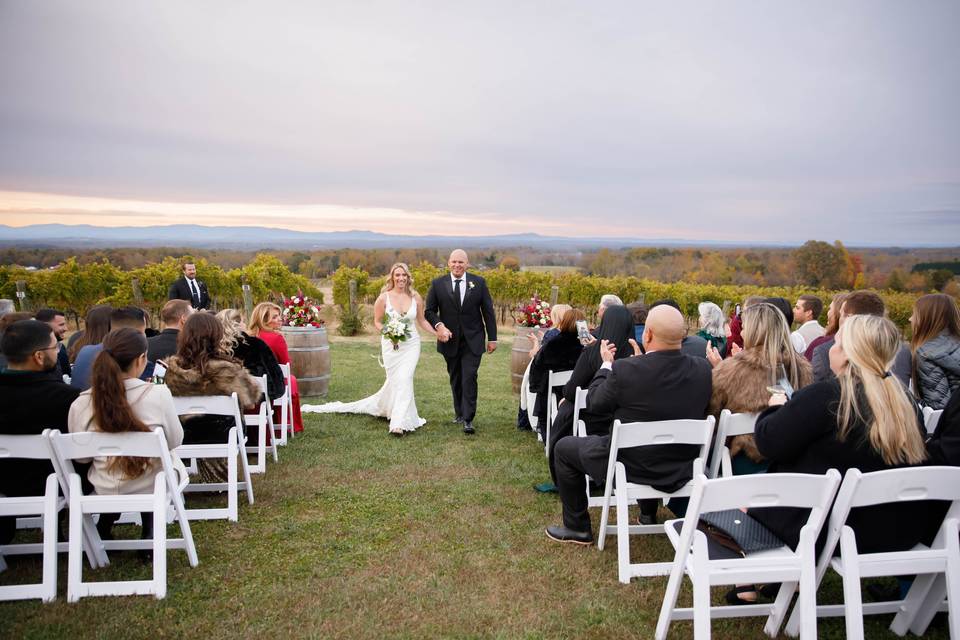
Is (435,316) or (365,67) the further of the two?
(365,67)

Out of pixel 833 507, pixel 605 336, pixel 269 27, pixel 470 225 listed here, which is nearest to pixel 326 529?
pixel 605 336

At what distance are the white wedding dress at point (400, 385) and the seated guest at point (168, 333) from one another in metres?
2.46

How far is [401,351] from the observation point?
735 cm

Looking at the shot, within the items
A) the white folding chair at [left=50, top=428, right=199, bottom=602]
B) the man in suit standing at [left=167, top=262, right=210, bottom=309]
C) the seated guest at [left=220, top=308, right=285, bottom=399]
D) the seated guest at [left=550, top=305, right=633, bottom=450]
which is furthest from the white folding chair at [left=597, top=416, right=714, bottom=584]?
the man in suit standing at [left=167, top=262, right=210, bottom=309]

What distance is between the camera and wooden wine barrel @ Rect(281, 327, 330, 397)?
8508 mm

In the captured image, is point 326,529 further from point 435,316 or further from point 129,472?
point 435,316

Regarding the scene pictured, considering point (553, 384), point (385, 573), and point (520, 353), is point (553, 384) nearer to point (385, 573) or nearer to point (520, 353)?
point (520, 353)

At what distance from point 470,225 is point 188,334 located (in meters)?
28.2

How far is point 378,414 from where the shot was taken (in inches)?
304

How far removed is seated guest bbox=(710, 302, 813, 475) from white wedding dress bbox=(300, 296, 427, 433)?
4046 millimetres

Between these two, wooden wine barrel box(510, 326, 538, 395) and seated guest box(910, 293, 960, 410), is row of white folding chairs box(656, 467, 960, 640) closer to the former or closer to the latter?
seated guest box(910, 293, 960, 410)

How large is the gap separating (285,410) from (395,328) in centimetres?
163

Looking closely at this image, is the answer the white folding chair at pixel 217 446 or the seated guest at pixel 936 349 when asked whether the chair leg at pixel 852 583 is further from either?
the white folding chair at pixel 217 446

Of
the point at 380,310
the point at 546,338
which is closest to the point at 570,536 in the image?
the point at 546,338
